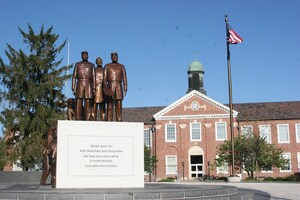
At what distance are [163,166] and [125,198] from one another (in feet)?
124

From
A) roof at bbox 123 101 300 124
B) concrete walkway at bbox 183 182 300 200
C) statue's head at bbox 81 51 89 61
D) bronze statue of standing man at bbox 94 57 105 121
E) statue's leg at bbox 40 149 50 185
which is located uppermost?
roof at bbox 123 101 300 124

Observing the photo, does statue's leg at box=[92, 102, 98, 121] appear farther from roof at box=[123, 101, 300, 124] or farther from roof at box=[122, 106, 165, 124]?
roof at box=[122, 106, 165, 124]

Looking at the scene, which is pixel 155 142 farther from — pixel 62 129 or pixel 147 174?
pixel 62 129

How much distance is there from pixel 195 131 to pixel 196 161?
365 centimetres

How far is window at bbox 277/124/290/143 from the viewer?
4719cm

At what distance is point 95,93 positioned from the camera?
1437 cm

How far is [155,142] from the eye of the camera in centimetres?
4959

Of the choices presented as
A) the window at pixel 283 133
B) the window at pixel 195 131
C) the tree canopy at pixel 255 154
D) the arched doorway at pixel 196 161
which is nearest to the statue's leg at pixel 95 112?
the tree canopy at pixel 255 154

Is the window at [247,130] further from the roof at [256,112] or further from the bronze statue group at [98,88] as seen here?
the bronze statue group at [98,88]

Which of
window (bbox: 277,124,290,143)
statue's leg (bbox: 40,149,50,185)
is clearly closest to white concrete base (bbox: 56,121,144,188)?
statue's leg (bbox: 40,149,50,185)

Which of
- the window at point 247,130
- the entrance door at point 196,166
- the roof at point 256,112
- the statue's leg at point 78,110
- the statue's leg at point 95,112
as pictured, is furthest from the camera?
the roof at point 256,112

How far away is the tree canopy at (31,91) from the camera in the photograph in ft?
116

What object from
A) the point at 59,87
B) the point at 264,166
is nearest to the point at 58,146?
the point at 59,87

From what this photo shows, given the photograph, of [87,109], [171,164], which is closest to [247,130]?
[171,164]
